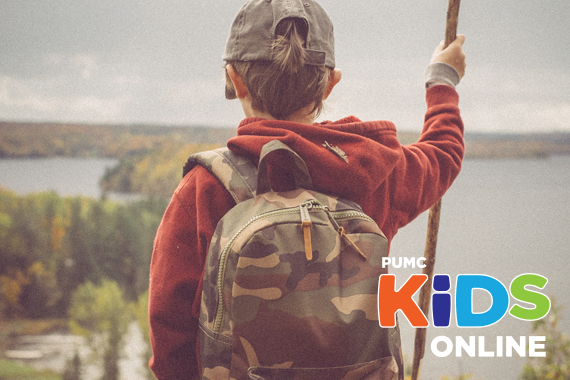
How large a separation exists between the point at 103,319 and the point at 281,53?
1329 mm

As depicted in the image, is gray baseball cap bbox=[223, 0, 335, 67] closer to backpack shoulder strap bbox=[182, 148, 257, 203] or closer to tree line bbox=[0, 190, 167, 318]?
backpack shoulder strap bbox=[182, 148, 257, 203]

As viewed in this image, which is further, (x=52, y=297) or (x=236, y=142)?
(x=52, y=297)

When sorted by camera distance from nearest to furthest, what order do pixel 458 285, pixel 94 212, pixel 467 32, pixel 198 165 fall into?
pixel 198 165, pixel 458 285, pixel 467 32, pixel 94 212

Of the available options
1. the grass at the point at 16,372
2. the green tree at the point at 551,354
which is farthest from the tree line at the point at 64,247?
the green tree at the point at 551,354

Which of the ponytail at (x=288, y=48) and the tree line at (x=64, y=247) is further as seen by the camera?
the tree line at (x=64, y=247)

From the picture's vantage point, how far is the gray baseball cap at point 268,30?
670 millimetres

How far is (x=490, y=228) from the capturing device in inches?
61.8

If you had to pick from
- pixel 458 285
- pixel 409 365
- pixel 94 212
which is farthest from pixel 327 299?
pixel 94 212

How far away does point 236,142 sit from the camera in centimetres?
66

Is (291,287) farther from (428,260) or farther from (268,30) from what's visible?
(428,260)

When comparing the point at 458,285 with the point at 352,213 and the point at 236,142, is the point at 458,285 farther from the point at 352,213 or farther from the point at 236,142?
the point at 236,142

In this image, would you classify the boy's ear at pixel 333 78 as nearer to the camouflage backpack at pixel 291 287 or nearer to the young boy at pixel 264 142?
the young boy at pixel 264 142

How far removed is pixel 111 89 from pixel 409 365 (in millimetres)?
1472

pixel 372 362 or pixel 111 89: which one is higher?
pixel 111 89
